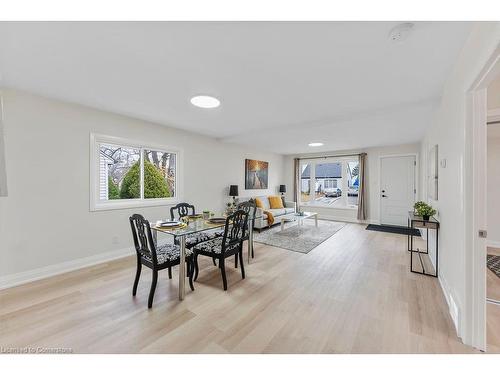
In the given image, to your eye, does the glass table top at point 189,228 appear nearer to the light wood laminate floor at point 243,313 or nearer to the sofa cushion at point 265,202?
the light wood laminate floor at point 243,313

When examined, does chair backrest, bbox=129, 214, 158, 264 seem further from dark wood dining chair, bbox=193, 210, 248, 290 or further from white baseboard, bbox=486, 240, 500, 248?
white baseboard, bbox=486, 240, 500, 248

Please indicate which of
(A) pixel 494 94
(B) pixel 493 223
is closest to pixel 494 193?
(B) pixel 493 223

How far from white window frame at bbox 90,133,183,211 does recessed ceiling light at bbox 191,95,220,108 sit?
148 centimetres

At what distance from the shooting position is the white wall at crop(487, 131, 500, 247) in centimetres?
375

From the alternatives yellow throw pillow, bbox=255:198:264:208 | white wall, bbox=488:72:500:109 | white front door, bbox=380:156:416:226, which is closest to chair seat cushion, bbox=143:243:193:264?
yellow throw pillow, bbox=255:198:264:208

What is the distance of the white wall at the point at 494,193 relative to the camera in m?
3.75

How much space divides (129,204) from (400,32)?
157 inches

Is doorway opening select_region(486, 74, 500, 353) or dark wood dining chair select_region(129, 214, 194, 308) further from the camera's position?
dark wood dining chair select_region(129, 214, 194, 308)

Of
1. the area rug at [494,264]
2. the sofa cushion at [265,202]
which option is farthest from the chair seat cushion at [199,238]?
the area rug at [494,264]

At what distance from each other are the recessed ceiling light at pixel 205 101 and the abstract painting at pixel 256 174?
3.26 meters

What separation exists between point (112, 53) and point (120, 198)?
241cm
